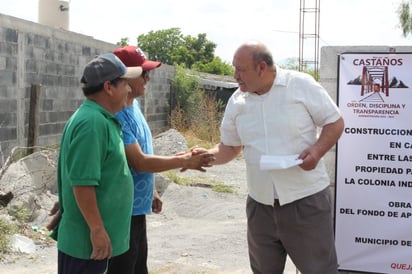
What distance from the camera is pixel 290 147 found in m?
3.26

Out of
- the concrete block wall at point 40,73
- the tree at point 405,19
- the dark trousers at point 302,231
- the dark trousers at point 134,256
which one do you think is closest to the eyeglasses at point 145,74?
the dark trousers at point 134,256

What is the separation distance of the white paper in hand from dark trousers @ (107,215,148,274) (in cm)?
80

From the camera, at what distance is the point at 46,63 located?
980 cm

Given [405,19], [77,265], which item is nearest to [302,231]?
[77,265]

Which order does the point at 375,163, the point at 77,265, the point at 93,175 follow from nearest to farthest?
1. the point at 93,175
2. the point at 77,265
3. the point at 375,163

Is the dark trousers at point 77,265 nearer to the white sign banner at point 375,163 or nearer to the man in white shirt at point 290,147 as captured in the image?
the man in white shirt at point 290,147

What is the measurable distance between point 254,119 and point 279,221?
2.00 feet

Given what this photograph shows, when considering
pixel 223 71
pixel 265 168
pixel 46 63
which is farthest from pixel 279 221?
pixel 223 71

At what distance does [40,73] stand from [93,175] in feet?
24.4

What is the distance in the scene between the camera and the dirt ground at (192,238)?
17.7 feet

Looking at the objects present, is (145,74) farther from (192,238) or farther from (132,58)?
(192,238)

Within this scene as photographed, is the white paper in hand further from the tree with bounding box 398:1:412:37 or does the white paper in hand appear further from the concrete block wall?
the tree with bounding box 398:1:412:37

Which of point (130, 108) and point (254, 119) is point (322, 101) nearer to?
point (254, 119)

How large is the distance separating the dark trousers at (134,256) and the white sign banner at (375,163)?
1513mm
